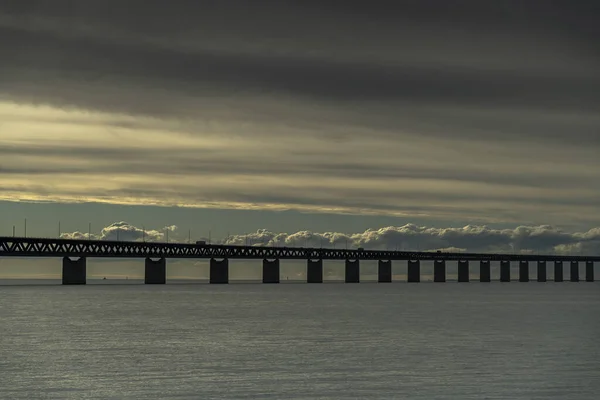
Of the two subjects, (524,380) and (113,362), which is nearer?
(524,380)

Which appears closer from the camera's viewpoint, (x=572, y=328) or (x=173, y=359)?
(x=173, y=359)

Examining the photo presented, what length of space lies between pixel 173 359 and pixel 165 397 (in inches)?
597

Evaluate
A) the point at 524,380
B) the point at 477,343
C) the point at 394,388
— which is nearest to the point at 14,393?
the point at 394,388

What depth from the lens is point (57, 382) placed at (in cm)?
4916

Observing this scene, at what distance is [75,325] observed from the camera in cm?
9094

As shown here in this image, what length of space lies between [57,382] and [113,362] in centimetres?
870

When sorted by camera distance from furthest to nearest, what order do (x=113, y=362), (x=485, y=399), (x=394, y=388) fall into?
(x=113, y=362), (x=394, y=388), (x=485, y=399)

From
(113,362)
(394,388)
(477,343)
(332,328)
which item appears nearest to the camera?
(394,388)

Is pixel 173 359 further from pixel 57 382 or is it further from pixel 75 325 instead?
pixel 75 325

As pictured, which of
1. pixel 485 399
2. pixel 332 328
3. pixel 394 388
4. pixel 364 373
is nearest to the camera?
pixel 485 399

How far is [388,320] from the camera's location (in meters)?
102

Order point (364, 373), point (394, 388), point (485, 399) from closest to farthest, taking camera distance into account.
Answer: point (485, 399)
point (394, 388)
point (364, 373)

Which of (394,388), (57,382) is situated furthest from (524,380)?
(57,382)

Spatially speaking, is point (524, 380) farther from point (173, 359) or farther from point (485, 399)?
point (173, 359)
